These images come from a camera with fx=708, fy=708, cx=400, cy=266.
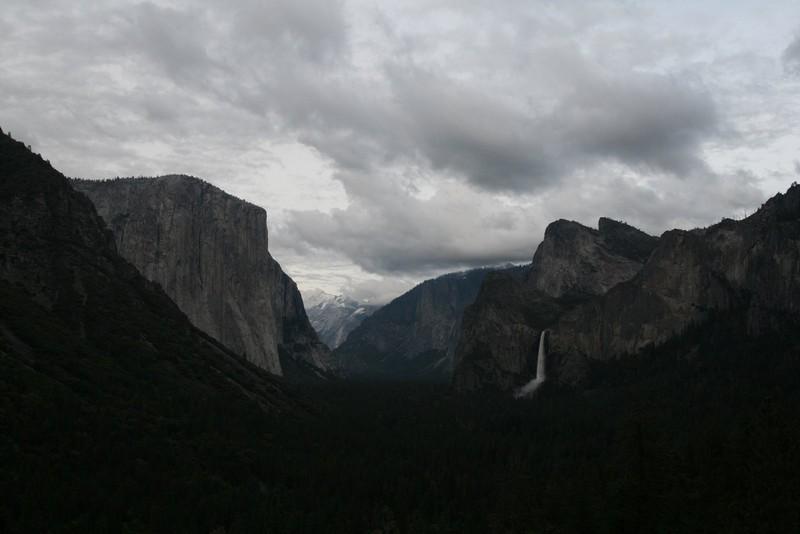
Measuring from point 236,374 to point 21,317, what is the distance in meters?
50.4

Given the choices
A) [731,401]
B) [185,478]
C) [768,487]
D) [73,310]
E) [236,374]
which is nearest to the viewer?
[768,487]

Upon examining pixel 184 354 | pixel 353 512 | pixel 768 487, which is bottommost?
pixel 353 512

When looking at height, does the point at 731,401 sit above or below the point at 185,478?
above

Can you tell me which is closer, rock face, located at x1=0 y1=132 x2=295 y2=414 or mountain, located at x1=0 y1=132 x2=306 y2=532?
mountain, located at x1=0 y1=132 x2=306 y2=532

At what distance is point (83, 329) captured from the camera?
12312 cm

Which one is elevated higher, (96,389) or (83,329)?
(83,329)

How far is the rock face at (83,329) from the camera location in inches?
3797

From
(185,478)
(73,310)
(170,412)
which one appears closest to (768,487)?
(185,478)

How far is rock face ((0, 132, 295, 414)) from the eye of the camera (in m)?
96.4

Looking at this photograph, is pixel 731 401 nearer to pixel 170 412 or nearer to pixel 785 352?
pixel 785 352

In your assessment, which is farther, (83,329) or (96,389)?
(83,329)

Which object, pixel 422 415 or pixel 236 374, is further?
pixel 422 415

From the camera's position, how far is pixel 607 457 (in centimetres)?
11150

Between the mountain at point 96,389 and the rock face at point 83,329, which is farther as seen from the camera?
the rock face at point 83,329
